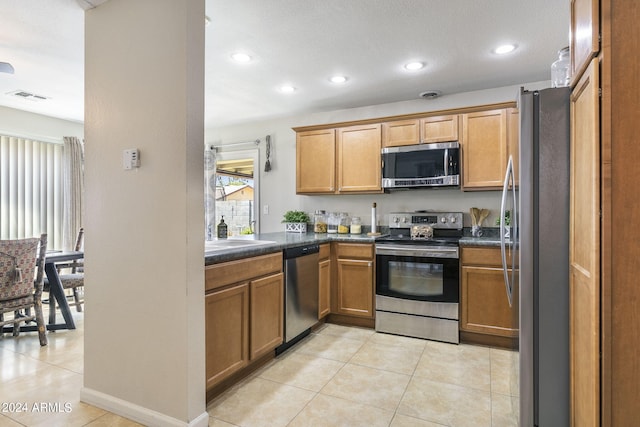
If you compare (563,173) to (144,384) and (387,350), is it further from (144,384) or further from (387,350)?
(144,384)

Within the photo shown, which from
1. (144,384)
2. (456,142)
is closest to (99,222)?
(144,384)

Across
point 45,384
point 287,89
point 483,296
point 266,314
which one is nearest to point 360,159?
point 287,89

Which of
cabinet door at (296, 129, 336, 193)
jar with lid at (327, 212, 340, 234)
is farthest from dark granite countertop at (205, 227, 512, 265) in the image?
cabinet door at (296, 129, 336, 193)

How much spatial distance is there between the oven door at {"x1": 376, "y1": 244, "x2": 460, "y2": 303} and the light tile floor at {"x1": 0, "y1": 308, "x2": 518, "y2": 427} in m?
0.44

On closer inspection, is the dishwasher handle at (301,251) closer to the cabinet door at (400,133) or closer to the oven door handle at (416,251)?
the oven door handle at (416,251)

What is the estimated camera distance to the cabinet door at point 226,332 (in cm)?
198

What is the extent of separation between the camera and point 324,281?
3.36 meters

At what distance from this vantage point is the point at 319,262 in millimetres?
3250

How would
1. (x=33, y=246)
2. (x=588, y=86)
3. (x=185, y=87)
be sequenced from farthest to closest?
(x=33, y=246) < (x=185, y=87) < (x=588, y=86)

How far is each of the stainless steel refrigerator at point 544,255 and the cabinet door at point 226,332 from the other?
156 centimetres

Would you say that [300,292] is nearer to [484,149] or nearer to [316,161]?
[316,161]

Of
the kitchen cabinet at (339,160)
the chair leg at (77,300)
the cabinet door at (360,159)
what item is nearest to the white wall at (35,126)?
the chair leg at (77,300)

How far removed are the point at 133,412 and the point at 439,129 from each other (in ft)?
10.7

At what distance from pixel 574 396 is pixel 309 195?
3297 mm
